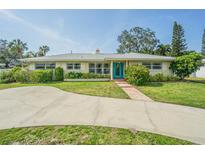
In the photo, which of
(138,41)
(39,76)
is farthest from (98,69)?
(138,41)

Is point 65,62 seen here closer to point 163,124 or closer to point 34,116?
point 34,116

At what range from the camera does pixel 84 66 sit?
62.5 feet

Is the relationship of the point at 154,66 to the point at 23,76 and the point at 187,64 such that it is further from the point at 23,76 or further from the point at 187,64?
the point at 23,76

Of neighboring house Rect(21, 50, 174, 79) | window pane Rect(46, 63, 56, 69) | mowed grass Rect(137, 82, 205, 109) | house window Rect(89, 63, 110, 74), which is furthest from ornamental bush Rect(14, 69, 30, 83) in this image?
mowed grass Rect(137, 82, 205, 109)

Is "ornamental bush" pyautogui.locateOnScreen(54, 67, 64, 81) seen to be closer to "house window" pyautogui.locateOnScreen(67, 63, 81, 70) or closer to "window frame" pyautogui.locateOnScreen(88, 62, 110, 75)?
"house window" pyautogui.locateOnScreen(67, 63, 81, 70)

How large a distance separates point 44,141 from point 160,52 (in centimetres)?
4024

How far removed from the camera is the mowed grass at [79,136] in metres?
3.80

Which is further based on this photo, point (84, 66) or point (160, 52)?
point (160, 52)

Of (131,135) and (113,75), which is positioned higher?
(113,75)

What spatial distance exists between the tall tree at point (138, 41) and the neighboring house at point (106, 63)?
79.2ft

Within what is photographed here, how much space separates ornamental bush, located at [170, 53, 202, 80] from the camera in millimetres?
16750
